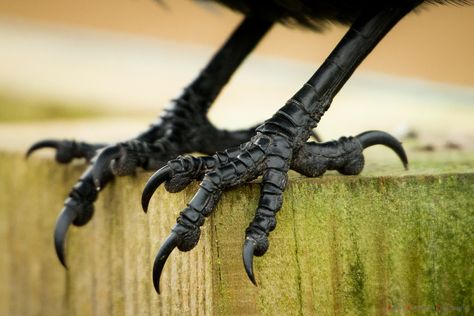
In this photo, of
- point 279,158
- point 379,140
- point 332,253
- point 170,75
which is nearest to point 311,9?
point 379,140

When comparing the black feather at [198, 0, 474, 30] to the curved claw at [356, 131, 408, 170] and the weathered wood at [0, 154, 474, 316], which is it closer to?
the curved claw at [356, 131, 408, 170]

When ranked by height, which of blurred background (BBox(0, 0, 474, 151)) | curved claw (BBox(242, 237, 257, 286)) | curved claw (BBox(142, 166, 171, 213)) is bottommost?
curved claw (BBox(242, 237, 257, 286))

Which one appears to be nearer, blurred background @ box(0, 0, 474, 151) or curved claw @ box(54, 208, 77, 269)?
curved claw @ box(54, 208, 77, 269)

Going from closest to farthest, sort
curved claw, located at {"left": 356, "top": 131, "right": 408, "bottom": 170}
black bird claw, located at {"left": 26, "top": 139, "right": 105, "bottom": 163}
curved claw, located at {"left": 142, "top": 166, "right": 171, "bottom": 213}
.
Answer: curved claw, located at {"left": 142, "top": 166, "right": 171, "bottom": 213}, curved claw, located at {"left": 356, "top": 131, "right": 408, "bottom": 170}, black bird claw, located at {"left": 26, "top": 139, "right": 105, "bottom": 163}

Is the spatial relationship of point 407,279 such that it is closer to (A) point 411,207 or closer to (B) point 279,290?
(A) point 411,207

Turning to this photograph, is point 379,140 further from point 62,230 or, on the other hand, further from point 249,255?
point 62,230

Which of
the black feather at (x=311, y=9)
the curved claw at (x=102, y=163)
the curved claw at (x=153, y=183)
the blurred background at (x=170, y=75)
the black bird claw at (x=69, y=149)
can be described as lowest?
the curved claw at (x=153, y=183)

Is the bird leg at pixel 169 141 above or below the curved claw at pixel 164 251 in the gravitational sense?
above

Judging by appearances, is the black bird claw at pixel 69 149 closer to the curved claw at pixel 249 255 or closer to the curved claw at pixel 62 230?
the curved claw at pixel 62 230

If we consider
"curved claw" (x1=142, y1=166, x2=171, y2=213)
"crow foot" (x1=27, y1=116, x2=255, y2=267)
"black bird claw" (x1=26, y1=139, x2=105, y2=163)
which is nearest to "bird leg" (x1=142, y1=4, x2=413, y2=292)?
"curved claw" (x1=142, y1=166, x2=171, y2=213)

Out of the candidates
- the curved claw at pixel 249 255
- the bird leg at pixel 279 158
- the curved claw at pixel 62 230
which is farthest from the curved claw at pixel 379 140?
the curved claw at pixel 62 230
